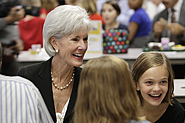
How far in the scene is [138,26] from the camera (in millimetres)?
5055

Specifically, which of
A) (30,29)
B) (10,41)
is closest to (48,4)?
(30,29)

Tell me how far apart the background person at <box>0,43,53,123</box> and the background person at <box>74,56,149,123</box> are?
25cm

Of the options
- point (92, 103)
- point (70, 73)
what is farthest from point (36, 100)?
point (70, 73)

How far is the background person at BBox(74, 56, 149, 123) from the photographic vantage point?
1290 millimetres

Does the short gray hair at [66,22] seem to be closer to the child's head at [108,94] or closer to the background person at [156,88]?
the background person at [156,88]

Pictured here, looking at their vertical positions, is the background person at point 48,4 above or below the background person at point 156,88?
above

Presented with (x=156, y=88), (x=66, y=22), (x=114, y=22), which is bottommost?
(x=114, y=22)

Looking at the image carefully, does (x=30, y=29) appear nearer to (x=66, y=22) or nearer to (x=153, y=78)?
(x=66, y=22)

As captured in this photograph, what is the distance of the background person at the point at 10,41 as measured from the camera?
11.9 ft

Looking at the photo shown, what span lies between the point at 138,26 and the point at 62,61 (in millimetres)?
3190

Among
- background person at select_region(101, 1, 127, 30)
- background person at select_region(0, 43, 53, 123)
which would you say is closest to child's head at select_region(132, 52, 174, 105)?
background person at select_region(0, 43, 53, 123)

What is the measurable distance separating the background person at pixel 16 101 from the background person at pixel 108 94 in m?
0.25

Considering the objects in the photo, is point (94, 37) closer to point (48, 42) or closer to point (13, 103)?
point (48, 42)

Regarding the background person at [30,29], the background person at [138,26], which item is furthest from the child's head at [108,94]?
the background person at [138,26]
